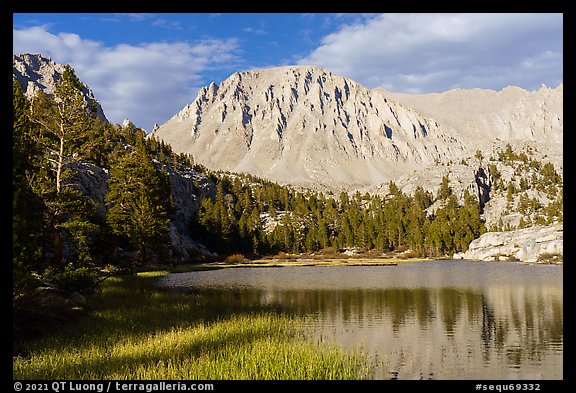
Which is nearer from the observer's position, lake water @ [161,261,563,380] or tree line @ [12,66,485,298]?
lake water @ [161,261,563,380]

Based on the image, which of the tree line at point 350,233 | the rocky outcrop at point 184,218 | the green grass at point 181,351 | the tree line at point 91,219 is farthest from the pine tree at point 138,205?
the tree line at point 350,233

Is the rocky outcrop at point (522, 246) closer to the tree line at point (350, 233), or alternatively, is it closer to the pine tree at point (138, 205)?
the tree line at point (350, 233)

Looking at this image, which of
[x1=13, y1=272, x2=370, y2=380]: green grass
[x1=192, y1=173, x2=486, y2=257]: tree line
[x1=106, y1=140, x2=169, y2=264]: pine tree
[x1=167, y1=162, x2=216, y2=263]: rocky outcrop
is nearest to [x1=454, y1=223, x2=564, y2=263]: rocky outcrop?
[x1=192, y1=173, x2=486, y2=257]: tree line

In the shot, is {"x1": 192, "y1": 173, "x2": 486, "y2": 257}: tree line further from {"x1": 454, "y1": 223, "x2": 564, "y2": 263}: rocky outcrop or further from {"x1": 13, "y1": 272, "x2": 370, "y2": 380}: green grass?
{"x1": 13, "y1": 272, "x2": 370, "y2": 380}: green grass

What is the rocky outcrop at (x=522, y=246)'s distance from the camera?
106 meters

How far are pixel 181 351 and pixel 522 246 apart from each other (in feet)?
405

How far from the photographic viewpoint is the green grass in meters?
16.3

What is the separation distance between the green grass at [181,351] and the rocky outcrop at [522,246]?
96.5 meters

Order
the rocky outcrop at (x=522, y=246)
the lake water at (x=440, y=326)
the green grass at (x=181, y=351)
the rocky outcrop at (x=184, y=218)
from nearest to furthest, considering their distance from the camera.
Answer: the green grass at (x=181, y=351) < the lake water at (x=440, y=326) < the rocky outcrop at (x=522, y=246) < the rocky outcrop at (x=184, y=218)

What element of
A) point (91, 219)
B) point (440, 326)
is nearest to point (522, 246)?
point (440, 326)

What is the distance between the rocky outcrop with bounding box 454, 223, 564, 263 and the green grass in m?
96.5
